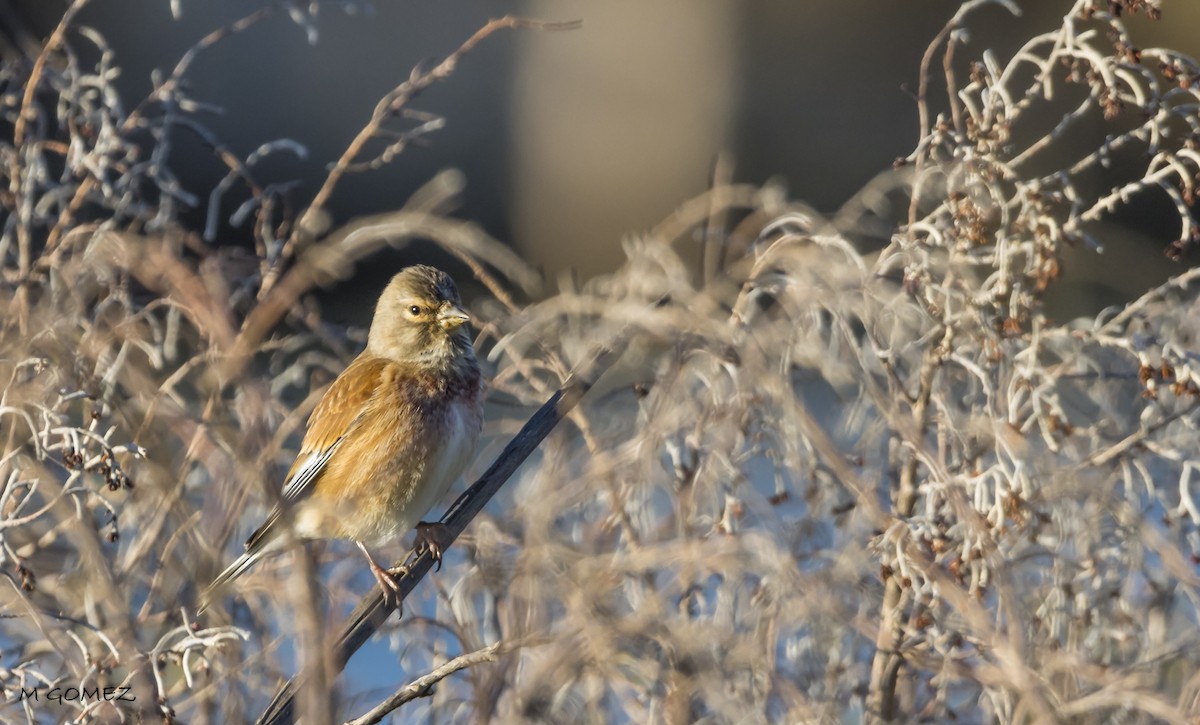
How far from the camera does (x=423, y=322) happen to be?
14.4 ft

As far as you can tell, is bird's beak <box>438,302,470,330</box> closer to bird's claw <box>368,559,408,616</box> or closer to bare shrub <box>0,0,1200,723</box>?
bare shrub <box>0,0,1200,723</box>

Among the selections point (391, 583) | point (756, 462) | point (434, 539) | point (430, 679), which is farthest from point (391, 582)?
point (756, 462)

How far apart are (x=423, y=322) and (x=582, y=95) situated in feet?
37.6

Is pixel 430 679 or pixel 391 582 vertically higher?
pixel 430 679

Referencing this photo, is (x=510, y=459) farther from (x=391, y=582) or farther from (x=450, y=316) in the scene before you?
(x=450, y=316)

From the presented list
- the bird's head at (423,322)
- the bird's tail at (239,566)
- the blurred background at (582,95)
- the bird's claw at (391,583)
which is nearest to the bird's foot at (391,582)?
the bird's claw at (391,583)

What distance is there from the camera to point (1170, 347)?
3336mm

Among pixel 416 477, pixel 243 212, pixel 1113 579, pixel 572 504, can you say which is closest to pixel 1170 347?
pixel 1113 579

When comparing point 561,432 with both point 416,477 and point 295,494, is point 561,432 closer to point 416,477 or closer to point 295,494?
point 416,477

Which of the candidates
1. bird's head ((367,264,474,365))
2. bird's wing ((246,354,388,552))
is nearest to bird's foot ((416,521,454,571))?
bird's wing ((246,354,388,552))

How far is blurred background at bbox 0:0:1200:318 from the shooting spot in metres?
13.7

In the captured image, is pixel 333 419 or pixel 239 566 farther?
pixel 333 419

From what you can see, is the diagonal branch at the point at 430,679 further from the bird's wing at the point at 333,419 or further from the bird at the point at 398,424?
the bird's wing at the point at 333,419

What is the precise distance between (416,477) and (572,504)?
0.68m
